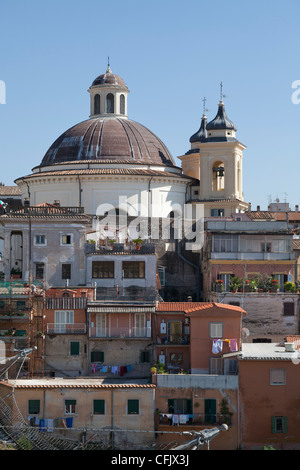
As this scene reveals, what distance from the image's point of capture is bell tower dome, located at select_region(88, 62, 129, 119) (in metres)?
79.6

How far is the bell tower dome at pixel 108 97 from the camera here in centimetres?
7962

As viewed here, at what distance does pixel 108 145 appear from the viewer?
244ft

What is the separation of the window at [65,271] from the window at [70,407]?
12.9m

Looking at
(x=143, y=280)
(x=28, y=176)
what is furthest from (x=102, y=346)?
(x=28, y=176)

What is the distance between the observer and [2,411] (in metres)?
47.8

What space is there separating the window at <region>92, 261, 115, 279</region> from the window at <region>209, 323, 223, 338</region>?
394 inches

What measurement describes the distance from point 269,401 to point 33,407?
34.0 feet

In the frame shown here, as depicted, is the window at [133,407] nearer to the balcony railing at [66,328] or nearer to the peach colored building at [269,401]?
the peach colored building at [269,401]

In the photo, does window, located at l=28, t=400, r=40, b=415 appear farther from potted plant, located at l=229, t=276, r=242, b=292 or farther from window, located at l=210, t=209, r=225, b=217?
window, located at l=210, t=209, r=225, b=217

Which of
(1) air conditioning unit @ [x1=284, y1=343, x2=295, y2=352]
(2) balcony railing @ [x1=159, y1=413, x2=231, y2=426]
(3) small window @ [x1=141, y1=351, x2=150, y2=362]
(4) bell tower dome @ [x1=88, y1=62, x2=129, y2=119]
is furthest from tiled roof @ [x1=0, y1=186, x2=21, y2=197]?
(2) balcony railing @ [x1=159, y1=413, x2=231, y2=426]

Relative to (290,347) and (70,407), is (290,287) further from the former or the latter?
(70,407)
